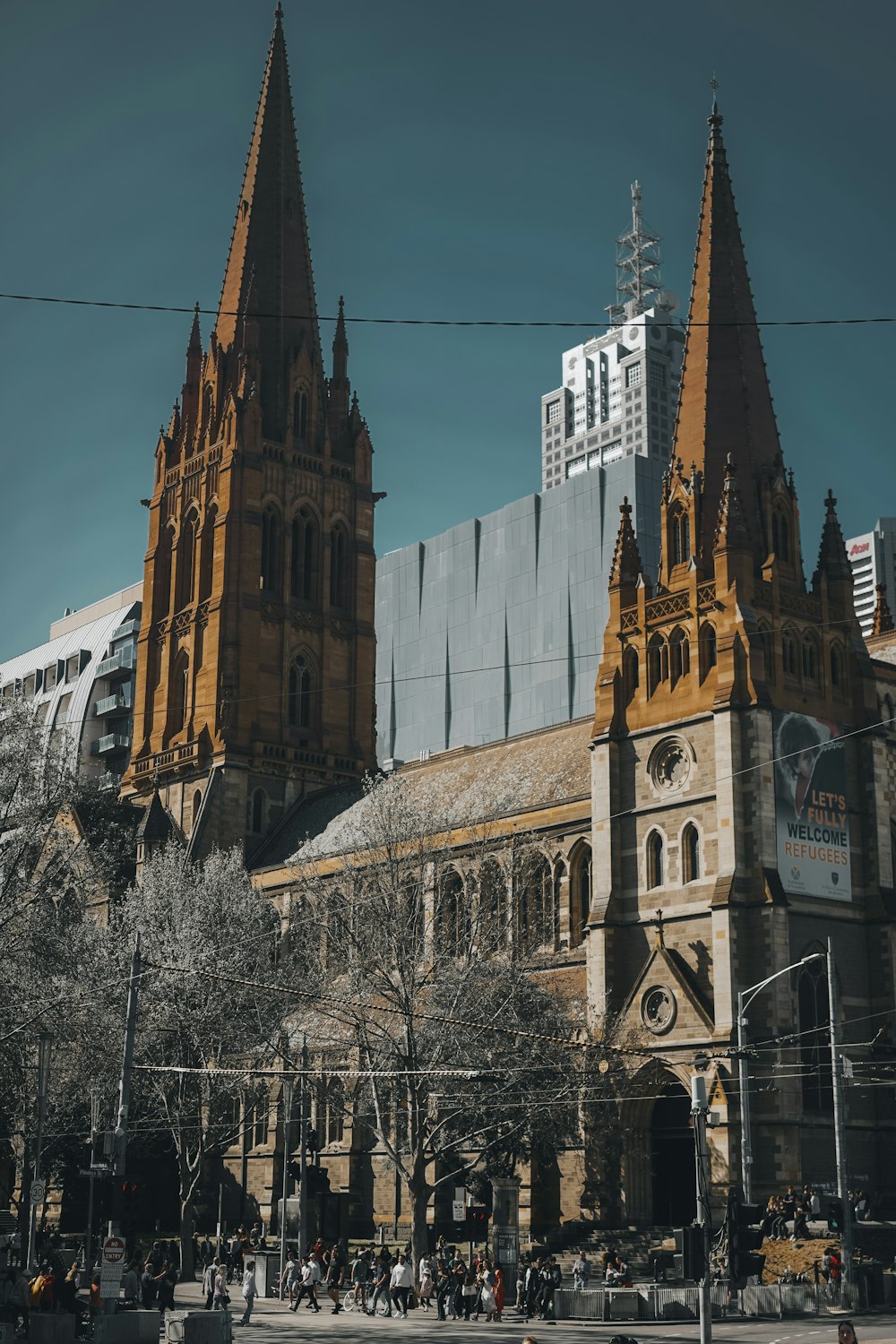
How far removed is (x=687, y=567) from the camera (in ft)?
196

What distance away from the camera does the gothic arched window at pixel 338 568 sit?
92062 millimetres

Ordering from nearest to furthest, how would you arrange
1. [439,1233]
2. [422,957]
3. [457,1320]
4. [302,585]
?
1. [457,1320]
2. [422,957]
3. [439,1233]
4. [302,585]

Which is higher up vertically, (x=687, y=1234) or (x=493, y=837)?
(x=493, y=837)

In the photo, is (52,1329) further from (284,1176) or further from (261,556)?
(261,556)

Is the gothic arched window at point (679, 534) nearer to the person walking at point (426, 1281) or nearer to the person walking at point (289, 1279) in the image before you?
the person walking at point (426, 1281)

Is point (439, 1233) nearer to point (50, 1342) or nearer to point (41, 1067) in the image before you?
point (41, 1067)

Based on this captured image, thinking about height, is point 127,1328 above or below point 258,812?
below

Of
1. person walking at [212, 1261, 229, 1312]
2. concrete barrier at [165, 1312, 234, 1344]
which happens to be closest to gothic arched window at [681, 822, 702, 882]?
person walking at [212, 1261, 229, 1312]

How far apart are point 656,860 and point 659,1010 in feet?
17.2

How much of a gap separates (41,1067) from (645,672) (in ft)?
77.8

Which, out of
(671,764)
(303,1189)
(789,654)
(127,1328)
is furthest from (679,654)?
(127,1328)

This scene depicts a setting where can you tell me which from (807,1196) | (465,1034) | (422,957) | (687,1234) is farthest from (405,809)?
(687,1234)

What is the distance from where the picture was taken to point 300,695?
291 feet

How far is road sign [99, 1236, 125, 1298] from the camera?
32406 mm
